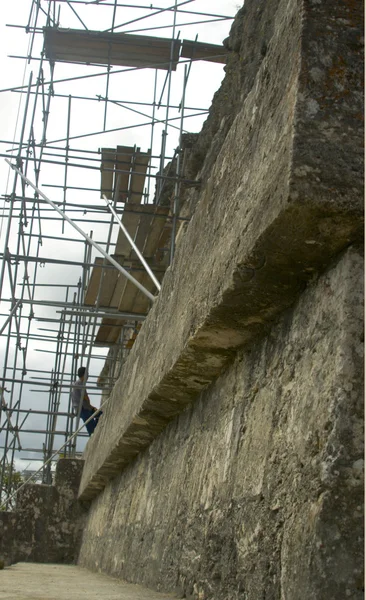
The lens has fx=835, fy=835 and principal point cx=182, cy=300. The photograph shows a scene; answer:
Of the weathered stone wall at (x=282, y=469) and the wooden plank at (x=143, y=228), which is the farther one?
the wooden plank at (x=143, y=228)

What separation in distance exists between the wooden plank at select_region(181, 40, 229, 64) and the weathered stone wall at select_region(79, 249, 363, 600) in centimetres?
906

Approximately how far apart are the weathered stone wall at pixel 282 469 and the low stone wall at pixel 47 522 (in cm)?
477

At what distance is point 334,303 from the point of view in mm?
1957

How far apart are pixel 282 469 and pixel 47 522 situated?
21.3 ft

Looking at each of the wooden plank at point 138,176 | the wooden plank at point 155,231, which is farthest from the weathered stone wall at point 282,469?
the wooden plank at point 155,231

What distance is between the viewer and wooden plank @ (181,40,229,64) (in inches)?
456

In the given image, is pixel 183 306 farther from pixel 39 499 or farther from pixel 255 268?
pixel 39 499

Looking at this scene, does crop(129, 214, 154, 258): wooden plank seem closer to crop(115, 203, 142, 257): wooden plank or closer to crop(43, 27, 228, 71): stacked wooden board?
crop(115, 203, 142, 257): wooden plank

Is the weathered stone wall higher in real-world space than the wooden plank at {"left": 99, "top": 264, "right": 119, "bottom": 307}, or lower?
lower

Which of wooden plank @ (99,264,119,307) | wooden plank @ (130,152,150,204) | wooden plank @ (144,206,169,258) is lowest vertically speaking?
wooden plank @ (99,264,119,307)

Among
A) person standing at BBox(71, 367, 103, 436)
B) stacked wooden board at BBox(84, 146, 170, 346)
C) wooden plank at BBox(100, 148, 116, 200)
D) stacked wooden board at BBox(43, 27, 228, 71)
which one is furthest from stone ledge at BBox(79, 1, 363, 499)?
stacked wooden board at BBox(43, 27, 228, 71)

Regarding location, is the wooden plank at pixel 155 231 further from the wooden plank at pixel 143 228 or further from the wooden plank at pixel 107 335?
the wooden plank at pixel 107 335

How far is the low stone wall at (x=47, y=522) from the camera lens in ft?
26.0

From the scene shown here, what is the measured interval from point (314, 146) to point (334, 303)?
0.37 meters
